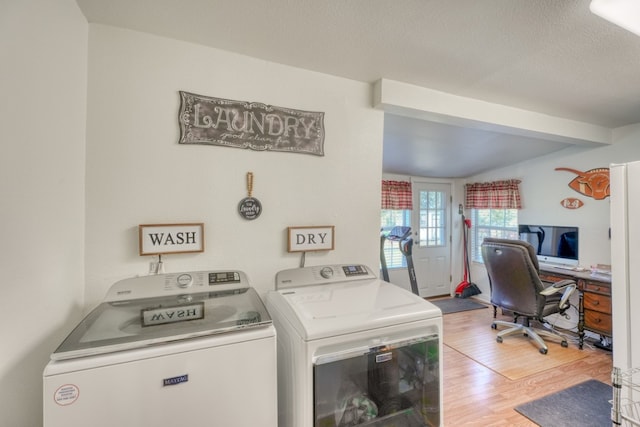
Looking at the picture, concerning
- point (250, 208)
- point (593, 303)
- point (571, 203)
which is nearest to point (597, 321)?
point (593, 303)

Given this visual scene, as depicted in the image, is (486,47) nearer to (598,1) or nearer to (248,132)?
(598,1)

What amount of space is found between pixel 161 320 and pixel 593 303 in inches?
152

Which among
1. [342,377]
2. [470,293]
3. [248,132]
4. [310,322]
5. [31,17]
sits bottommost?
[470,293]

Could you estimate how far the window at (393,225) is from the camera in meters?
4.50

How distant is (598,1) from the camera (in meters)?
1.12

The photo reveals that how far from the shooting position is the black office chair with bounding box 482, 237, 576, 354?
289cm

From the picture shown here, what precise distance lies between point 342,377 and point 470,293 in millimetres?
4379

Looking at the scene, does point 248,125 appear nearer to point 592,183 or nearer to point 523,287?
point 523,287

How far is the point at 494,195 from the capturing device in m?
4.35

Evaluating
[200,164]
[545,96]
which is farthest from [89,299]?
[545,96]

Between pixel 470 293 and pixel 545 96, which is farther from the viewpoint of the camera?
pixel 470 293

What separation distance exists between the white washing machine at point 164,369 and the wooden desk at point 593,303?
135 inches

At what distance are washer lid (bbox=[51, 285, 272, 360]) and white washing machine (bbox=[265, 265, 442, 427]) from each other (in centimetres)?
18

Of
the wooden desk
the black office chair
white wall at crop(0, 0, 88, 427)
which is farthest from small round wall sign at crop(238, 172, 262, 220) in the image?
the wooden desk
